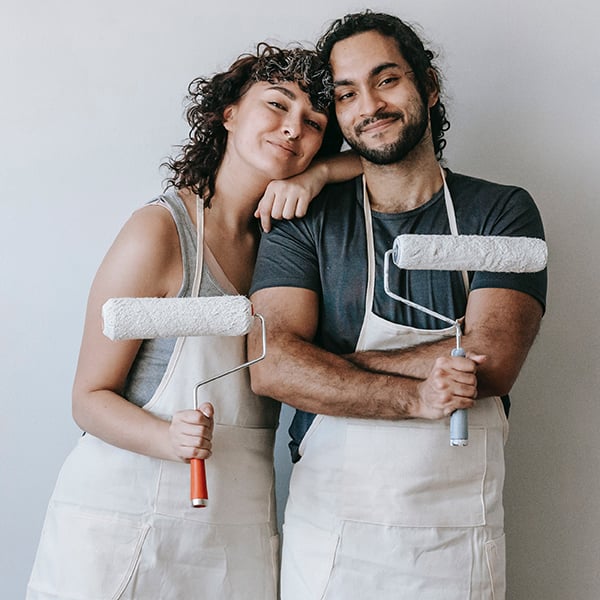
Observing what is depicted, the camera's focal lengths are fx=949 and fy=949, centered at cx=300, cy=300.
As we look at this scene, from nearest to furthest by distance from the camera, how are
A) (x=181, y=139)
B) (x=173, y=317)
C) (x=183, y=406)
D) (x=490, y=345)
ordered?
(x=173, y=317), (x=490, y=345), (x=183, y=406), (x=181, y=139)

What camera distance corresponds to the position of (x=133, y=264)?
1507mm

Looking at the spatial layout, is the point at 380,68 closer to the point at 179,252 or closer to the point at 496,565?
the point at 179,252

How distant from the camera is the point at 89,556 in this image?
57.6 inches

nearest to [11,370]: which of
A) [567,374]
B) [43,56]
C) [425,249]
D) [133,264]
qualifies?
[133,264]

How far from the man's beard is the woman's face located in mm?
93

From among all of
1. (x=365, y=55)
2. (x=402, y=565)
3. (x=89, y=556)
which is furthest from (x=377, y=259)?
(x=89, y=556)

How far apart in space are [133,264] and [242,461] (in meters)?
0.37

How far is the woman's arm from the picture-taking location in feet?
4.87

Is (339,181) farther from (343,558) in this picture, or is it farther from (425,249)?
(343,558)

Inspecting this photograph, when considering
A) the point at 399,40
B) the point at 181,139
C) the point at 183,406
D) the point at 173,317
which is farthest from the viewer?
the point at 181,139

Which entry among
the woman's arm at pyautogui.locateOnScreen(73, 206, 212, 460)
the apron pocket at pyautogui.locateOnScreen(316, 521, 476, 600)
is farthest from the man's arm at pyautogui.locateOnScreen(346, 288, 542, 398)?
the woman's arm at pyautogui.locateOnScreen(73, 206, 212, 460)

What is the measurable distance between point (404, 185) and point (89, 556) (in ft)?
2.58

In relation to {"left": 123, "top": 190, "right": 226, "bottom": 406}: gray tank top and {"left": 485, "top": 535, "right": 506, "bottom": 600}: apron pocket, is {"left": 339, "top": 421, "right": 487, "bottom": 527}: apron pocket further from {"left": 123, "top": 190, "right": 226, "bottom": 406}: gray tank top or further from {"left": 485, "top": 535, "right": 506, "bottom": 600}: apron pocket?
{"left": 123, "top": 190, "right": 226, "bottom": 406}: gray tank top

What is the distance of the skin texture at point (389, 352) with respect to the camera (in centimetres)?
140
